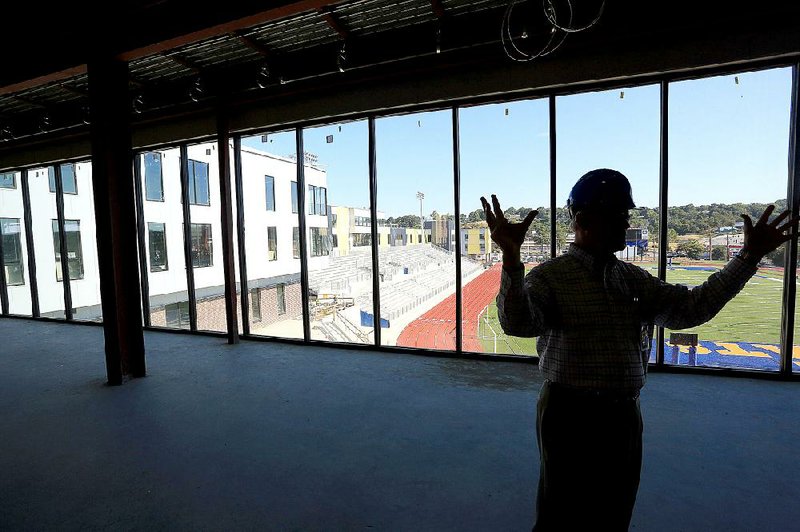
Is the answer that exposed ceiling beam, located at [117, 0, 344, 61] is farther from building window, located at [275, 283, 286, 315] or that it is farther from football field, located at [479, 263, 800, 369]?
building window, located at [275, 283, 286, 315]

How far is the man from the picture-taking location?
1373 millimetres

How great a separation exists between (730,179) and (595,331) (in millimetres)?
4977

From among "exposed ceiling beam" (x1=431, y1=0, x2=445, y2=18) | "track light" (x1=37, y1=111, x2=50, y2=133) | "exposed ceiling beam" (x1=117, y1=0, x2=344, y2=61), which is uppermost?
"exposed ceiling beam" (x1=431, y1=0, x2=445, y2=18)

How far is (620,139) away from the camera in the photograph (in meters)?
5.07

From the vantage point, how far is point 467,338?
234 inches

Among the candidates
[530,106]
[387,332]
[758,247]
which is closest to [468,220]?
[530,106]

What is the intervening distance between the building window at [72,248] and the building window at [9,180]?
137 centimetres

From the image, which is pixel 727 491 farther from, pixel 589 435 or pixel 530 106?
pixel 530 106

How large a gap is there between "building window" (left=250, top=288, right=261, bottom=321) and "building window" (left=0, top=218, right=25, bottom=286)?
20.0 ft

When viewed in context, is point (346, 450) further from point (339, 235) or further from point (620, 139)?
point (620, 139)

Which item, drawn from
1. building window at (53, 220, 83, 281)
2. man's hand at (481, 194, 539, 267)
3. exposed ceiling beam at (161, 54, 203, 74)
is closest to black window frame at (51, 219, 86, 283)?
building window at (53, 220, 83, 281)

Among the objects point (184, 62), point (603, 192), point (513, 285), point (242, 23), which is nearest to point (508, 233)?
point (513, 285)

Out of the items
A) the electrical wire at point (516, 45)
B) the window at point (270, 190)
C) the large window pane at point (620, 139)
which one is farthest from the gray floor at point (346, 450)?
the window at point (270, 190)

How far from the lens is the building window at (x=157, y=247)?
852cm
